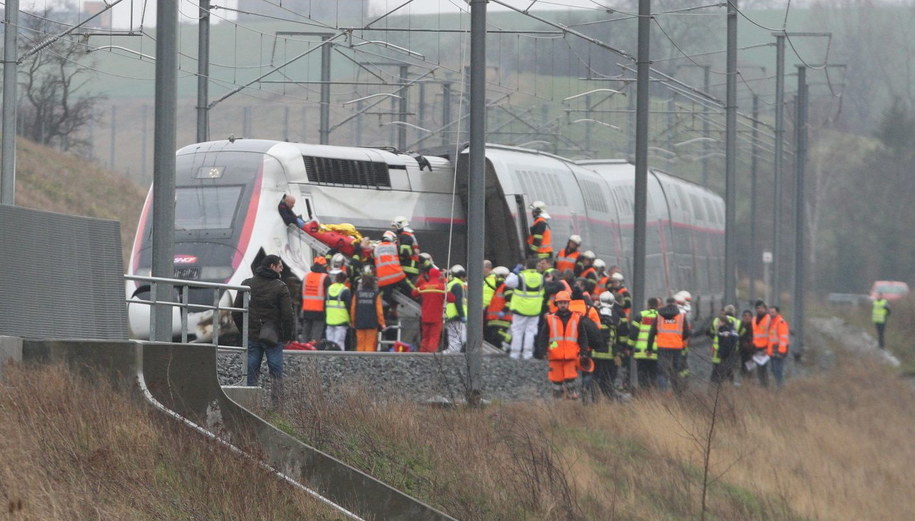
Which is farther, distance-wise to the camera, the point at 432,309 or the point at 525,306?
the point at 525,306

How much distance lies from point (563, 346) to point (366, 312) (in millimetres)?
3724

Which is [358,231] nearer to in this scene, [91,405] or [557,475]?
[557,475]

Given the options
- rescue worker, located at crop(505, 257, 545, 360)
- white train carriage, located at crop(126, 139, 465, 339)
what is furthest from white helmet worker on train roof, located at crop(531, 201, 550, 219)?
rescue worker, located at crop(505, 257, 545, 360)

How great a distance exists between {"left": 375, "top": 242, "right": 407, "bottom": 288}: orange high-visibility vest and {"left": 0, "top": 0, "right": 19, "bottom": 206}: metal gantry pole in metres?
5.38

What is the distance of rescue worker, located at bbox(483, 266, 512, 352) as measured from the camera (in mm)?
25484

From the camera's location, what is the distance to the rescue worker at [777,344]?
2955cm

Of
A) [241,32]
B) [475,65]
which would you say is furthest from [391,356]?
[241,32]

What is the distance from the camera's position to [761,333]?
29.1 metres

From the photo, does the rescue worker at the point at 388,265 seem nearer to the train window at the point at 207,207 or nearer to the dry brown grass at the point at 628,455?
the train window at the point at 207,207

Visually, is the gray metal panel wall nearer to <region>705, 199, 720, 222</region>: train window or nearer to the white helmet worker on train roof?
the white helmet worker on train roof

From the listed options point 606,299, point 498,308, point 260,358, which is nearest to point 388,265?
point 498,308

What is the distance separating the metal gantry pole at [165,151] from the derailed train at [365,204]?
17.5 ft

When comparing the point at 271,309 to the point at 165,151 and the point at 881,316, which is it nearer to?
the point at 165,151

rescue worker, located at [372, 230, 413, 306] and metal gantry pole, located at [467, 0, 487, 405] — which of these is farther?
rescue worker, located at [372, 230, 413, 306]
